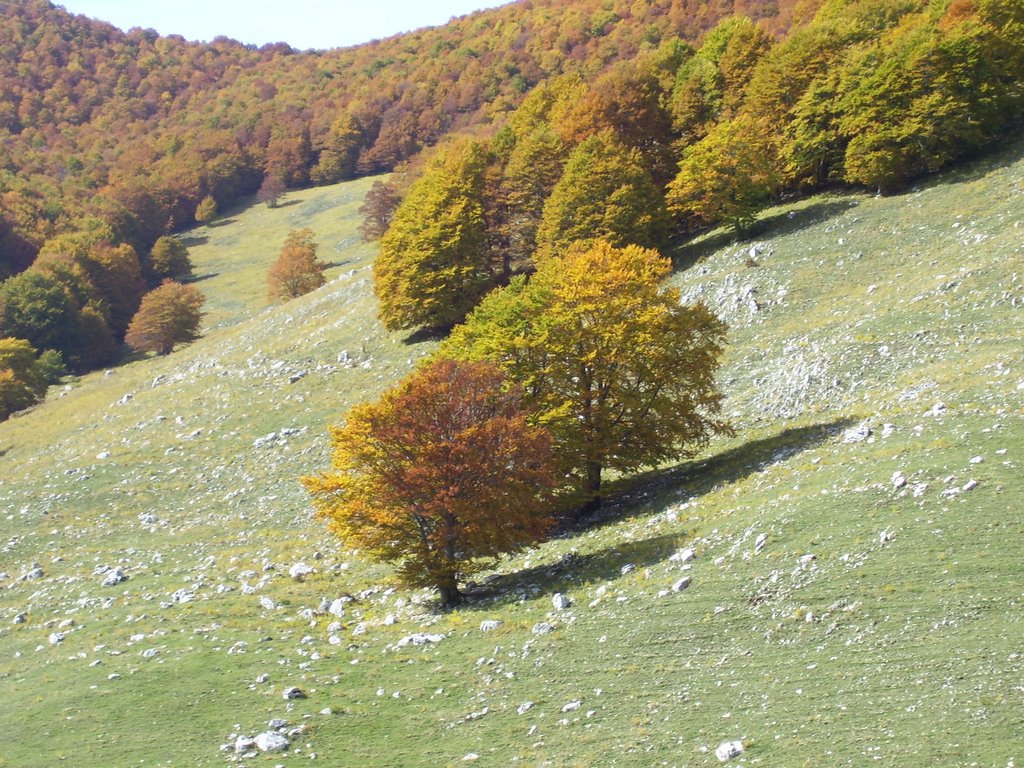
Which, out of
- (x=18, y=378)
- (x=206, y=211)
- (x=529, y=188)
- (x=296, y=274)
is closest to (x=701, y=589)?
(x=529, y=188)

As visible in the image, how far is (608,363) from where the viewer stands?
31.9 meters

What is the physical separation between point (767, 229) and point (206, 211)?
12467 cm

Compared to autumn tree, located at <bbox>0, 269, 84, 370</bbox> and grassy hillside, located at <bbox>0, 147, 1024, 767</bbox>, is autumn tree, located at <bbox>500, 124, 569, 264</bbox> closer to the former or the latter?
grassy hillside, located at <bbox>0, 147, 1024, 767</bbox>

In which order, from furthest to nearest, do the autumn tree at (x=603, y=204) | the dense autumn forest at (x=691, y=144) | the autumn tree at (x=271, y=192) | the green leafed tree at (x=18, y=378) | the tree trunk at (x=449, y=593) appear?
the autumn tree at (x=271, y=192) < the green leafed tree at (x=18, y=378) < the autumn tree at (x=603, y=204) < the dense autumn forest at (x=691, y=144) < the tree trunk at (x=449, y=593)

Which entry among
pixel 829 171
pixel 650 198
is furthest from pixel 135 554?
pixel 829 171

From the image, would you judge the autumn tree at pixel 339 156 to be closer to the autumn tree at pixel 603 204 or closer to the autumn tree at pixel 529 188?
the autumn tree at pixel 529 188

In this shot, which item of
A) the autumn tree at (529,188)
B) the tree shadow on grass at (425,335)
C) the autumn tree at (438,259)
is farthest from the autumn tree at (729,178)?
the tree shadow on grass at (425,335)

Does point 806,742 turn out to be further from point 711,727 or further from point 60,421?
point 60,421

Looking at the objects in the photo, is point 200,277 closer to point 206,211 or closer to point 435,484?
point 206,211

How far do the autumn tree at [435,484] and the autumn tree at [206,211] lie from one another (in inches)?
5519

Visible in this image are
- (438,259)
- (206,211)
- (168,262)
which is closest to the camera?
(438,259)

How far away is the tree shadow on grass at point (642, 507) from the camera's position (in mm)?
24875

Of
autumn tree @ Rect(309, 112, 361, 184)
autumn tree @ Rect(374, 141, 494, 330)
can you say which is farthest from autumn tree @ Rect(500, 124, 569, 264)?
autumn tree @ Rect(309, 112, 361, 184)

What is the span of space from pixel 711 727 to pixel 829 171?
1863 inches
